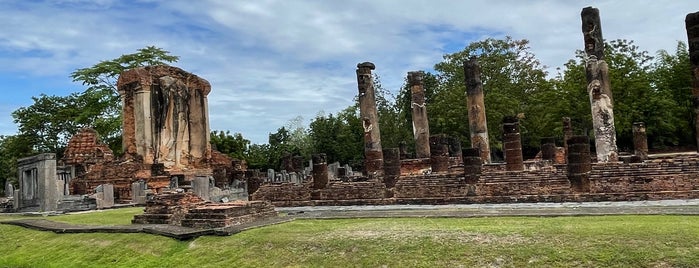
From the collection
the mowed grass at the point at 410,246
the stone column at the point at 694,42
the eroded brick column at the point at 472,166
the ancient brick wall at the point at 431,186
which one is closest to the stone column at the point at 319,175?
the ancient brick wall at the point at 431,186

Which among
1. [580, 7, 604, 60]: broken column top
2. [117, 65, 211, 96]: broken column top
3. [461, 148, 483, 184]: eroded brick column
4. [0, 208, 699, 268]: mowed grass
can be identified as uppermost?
[117, 65, 211, 96]: broken column top

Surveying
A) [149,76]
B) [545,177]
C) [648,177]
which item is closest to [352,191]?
[545,177]

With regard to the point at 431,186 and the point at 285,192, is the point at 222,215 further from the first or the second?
the point at 285,192

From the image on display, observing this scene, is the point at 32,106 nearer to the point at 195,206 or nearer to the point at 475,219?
the point at 195,206

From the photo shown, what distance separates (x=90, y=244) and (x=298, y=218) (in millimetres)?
4254

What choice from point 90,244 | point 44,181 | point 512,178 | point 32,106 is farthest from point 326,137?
point 90,244

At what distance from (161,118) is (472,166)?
18494mm

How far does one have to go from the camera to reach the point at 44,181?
1989cm

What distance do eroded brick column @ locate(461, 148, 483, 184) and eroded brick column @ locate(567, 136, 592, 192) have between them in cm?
255

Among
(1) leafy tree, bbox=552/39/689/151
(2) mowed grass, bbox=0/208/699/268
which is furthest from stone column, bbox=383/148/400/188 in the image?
(1) leafy tree, bbox=552/39/689/151

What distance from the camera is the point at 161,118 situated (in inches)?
1178

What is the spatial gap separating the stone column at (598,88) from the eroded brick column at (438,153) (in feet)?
17.5

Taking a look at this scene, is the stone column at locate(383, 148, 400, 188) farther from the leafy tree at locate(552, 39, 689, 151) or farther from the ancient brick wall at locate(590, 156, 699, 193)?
the leafy tree at locate(552, 39, 689, 151)

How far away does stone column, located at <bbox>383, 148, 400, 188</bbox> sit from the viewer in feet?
60.1
